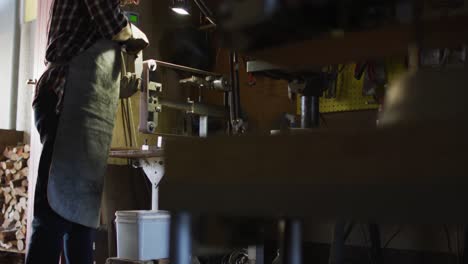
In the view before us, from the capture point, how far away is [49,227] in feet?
5.92

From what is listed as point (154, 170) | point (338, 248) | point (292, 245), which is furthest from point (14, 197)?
point (292, 245)

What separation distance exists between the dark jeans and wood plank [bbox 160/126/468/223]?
126 cm

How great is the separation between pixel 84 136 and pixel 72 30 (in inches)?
14.7

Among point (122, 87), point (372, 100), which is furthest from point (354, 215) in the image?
point (372, 100)

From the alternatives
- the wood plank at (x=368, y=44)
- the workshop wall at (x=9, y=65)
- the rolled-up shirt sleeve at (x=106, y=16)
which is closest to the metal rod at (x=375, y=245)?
the rolled-up shirt sleeve at (x=106, y=16)

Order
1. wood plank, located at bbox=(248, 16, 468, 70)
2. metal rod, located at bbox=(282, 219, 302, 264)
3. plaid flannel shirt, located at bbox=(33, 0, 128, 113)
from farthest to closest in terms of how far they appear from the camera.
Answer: plaid flannel shirt, located at bbox=(33, 0, 128, 113)
metal rod, located at bbox=(282, 219, 302, 264)
wood plank, located at bbox=(248, 16, 468, 70)

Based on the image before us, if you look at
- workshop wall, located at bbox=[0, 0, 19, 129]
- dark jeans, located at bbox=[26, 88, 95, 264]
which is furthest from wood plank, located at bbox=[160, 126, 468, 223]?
workshop wall, located at bbox=[0, 0, 19, 129]

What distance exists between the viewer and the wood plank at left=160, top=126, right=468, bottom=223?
0.50m

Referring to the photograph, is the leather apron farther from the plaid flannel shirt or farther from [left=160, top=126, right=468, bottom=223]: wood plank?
[left=160, top=126, right=468, bottom=223]: wood plank

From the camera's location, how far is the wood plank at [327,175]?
496 mm

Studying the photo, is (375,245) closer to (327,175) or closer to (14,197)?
(327,175)

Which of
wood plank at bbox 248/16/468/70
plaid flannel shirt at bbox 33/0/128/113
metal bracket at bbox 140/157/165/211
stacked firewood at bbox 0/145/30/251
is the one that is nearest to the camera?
wood plank at bbox 248/16/468/70

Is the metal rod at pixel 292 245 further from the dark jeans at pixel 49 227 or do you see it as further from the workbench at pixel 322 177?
the dark jeans at pixel 49 227

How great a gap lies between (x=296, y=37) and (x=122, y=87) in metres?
1.78
